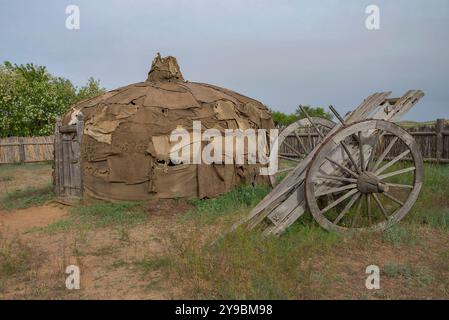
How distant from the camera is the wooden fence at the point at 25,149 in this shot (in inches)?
772

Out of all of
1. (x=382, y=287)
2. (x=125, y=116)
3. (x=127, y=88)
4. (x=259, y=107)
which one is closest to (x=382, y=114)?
(x=382, y=287)

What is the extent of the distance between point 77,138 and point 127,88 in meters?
1.81

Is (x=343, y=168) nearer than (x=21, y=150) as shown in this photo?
Yes

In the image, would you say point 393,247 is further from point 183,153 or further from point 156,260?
point 183,153

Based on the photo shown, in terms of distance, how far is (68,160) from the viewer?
9531 millimetres

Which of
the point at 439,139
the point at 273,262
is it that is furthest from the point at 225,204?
the point at 439,139

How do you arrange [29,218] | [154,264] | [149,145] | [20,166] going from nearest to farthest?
[154,264] → [29,218] → [149,145] → [20,166]

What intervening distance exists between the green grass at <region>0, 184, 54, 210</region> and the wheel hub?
7.83 m

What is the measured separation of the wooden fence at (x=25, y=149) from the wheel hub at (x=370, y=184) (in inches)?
751

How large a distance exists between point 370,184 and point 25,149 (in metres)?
19.3

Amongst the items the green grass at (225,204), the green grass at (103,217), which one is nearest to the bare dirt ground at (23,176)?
the green grass at (103,217)

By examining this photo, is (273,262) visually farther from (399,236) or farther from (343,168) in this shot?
(399,236)

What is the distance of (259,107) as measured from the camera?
412 inches

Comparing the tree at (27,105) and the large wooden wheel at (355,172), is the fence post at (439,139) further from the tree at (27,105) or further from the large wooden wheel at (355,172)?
the tree at (27,105)
